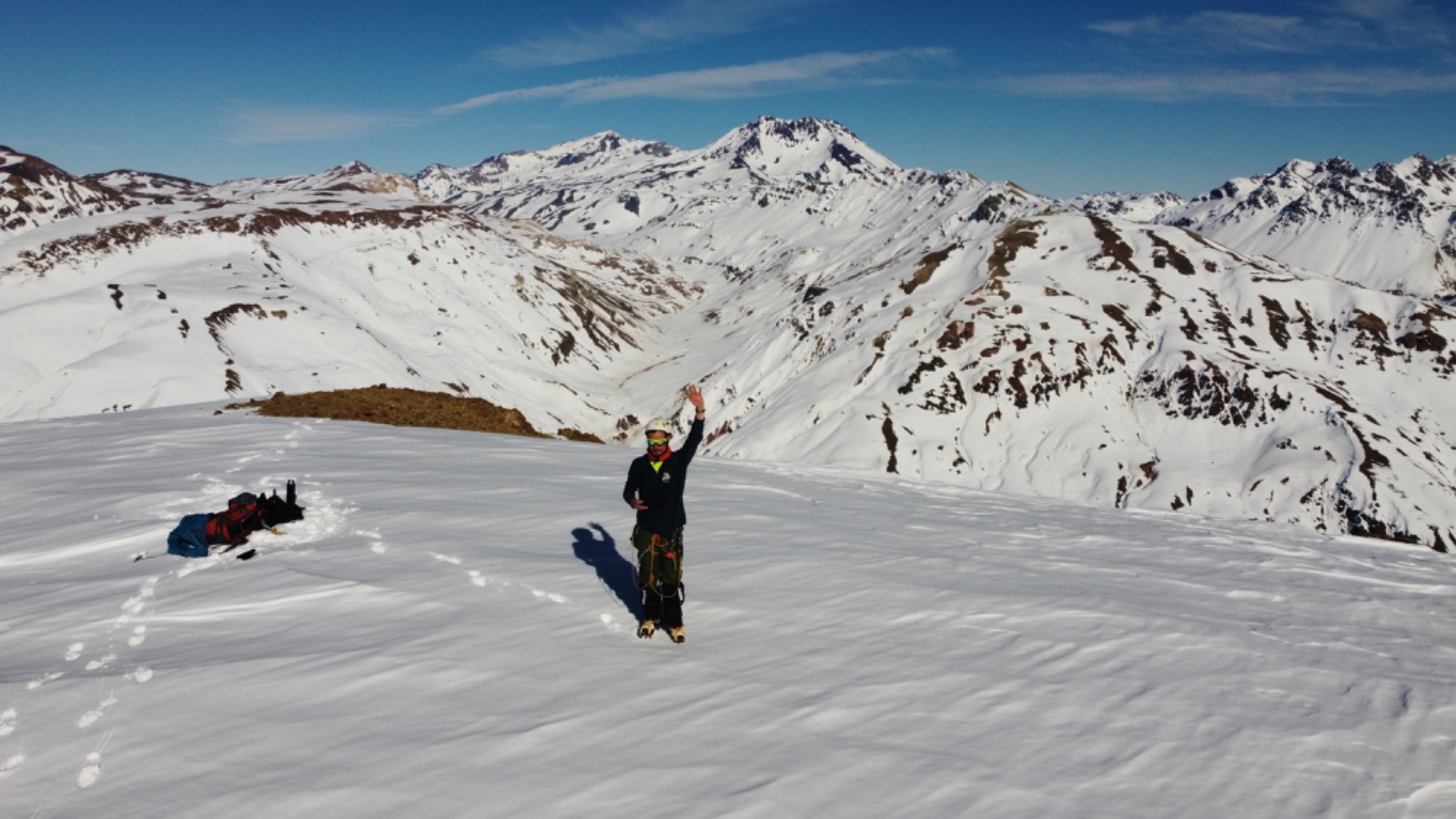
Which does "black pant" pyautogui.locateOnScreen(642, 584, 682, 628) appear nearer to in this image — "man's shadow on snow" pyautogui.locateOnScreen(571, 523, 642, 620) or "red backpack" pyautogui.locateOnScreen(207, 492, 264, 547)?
"man's shadow on snow" pyautogui.locateOnScreen(571, 523, 642, 620)

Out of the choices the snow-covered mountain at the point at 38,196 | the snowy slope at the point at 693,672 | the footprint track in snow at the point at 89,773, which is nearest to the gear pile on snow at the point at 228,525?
the snowy slope at the point at 693,672

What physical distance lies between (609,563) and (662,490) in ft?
9.99

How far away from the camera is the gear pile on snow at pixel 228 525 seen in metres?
10.7

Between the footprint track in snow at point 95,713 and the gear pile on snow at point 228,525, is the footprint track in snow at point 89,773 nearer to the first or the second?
the footprint track in snow at point 95,713

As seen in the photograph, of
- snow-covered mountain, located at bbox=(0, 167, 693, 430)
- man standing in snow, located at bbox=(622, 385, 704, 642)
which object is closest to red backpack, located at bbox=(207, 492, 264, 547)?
man standing in snow, located at bbox=(622, 385, 704, 642)

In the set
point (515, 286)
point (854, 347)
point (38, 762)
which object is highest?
point (515, 286)

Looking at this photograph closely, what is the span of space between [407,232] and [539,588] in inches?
6163

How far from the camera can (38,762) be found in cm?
548

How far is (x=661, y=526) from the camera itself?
8.54m

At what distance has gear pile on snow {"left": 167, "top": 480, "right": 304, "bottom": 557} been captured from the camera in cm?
1069

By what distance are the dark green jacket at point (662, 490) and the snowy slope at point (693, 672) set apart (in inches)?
53.5

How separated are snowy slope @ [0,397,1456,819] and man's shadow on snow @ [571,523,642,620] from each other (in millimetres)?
82

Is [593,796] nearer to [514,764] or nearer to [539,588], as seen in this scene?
[514,764]

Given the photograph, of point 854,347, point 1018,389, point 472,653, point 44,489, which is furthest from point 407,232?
point 472,653
